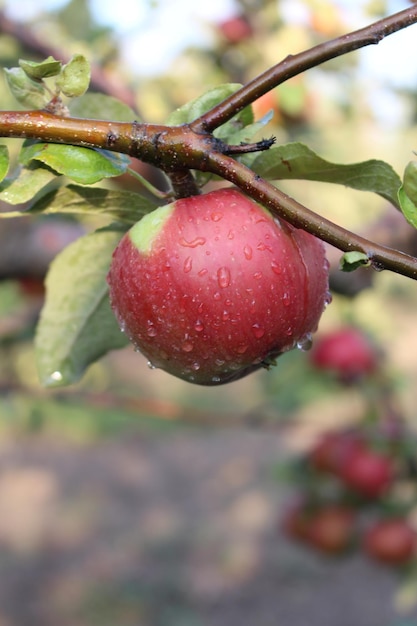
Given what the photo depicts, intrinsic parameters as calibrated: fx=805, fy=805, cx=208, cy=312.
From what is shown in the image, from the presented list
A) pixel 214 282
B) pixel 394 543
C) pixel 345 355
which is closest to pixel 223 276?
pixel 214 282

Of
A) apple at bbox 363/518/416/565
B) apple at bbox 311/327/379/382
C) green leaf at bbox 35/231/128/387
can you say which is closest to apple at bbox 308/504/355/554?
apple at bbox 363/518/416/565

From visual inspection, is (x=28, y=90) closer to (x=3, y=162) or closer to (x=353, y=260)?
(x=3, y=162)

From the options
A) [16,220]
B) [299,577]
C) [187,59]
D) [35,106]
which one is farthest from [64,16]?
[299,577]

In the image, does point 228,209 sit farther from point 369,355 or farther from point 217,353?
point 369,355

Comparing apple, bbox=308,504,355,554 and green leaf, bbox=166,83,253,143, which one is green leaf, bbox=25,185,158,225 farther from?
apple, bbox=308,504,355,554

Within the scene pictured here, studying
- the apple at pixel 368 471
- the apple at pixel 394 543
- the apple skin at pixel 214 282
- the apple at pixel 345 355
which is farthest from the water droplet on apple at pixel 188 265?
the apple at pixel 394 543

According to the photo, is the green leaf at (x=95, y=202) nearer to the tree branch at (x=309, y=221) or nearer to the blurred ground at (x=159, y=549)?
the tree branch at (x=309, y=221)
